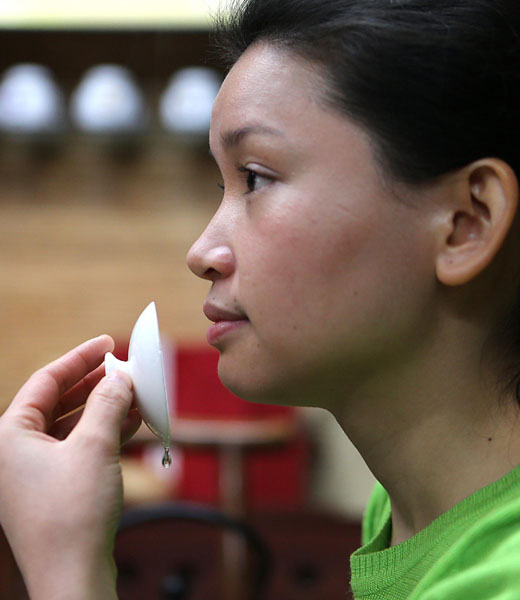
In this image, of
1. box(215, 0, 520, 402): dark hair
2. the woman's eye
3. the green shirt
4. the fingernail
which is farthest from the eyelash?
the green shirt

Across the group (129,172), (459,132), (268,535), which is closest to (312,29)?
(459,132)

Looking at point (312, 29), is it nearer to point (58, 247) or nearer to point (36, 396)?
point (36, 396)

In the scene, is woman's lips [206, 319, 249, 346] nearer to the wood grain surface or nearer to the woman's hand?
the woman's hand

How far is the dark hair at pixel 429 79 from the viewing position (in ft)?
2.45

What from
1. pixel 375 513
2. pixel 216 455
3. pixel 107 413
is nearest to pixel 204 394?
pixel 216 455

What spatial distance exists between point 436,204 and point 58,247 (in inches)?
143

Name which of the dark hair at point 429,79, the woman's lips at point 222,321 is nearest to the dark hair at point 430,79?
the dark hair at point 429,79

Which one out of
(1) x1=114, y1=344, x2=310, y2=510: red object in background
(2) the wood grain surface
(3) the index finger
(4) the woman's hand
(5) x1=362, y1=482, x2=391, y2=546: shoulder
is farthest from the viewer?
Result: (2) the wood grain surface

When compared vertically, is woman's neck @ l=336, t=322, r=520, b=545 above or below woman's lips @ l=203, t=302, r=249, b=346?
below

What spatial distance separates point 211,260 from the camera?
82 centimetres

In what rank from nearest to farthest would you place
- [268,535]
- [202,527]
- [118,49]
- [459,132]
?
1. [459,132]
2. [268,535]
3. [202,527]
4. [118,49]

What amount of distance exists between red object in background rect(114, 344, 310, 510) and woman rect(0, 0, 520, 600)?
110 inches

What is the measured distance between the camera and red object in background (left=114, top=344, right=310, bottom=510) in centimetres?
361

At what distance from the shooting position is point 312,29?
81 cm
